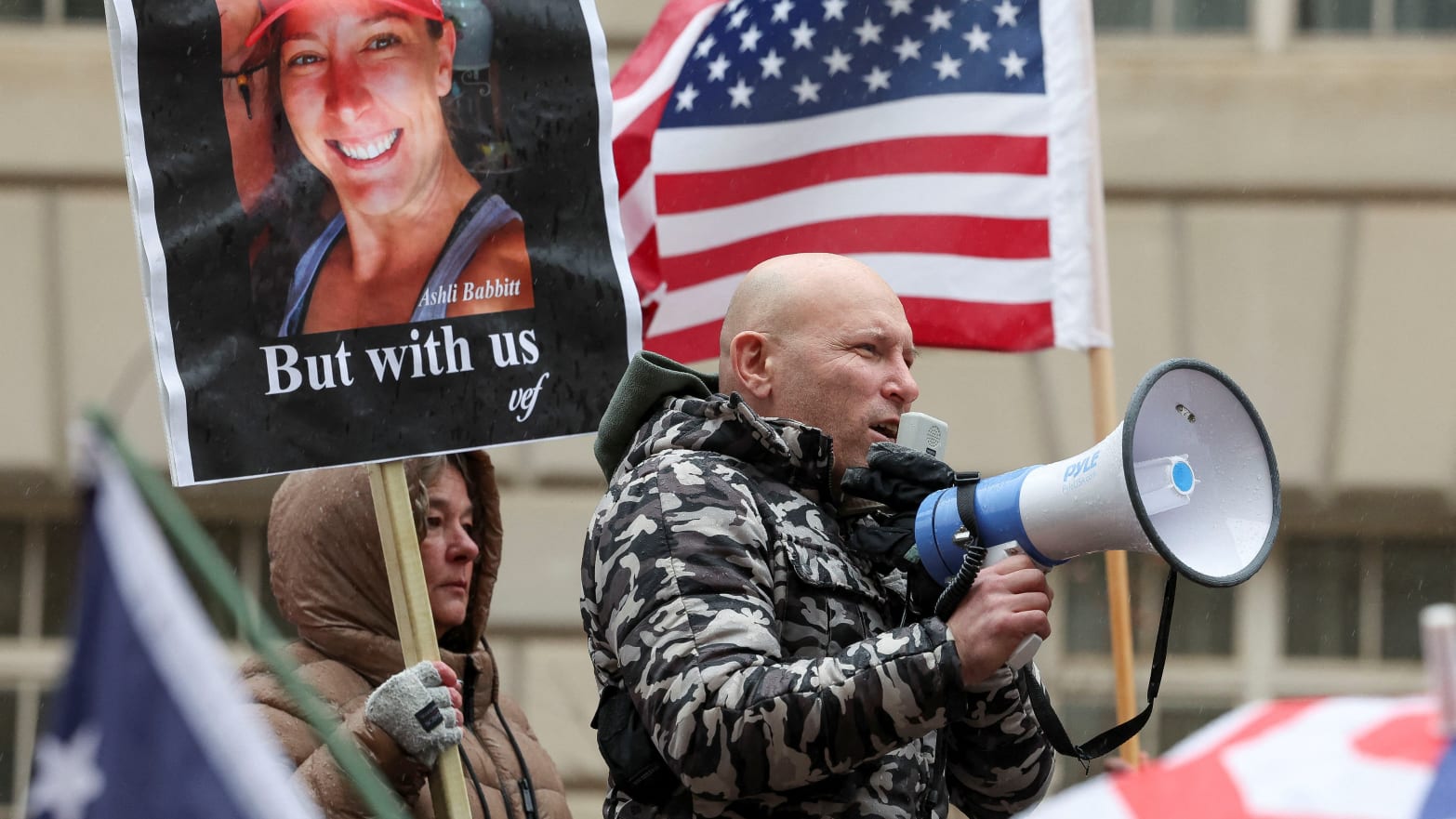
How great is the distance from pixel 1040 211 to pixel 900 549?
252 cm

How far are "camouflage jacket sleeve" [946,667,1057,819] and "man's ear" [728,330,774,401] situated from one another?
594 mm

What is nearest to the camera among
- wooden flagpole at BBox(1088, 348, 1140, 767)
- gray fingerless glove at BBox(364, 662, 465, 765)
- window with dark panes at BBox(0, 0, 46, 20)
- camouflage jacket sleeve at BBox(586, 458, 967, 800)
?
camouflage jacket sleeve at BBox(586, 458, 967, 800)

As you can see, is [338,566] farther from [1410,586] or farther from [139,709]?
[1410,586]

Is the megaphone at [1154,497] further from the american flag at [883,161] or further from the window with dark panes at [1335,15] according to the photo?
the window with dark panes at [1335,15]

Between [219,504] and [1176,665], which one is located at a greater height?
[219,504]

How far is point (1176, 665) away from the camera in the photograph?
8047 mm

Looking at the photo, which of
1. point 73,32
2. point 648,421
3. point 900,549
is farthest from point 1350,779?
→ point 73,32

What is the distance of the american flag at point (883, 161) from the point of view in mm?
5199

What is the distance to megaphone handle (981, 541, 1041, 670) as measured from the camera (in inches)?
104

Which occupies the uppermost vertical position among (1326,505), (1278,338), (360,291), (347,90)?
(347,90)

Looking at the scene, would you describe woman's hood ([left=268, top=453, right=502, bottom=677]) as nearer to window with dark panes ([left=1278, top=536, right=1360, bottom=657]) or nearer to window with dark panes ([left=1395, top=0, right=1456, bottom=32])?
window with dark panes ([left=1278, top=536, right=1360, bottom=657])

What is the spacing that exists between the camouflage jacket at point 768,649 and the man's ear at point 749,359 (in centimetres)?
14

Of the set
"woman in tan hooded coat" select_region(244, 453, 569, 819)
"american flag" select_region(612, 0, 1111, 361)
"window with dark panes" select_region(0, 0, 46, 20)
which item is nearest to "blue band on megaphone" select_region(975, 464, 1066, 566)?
"woman in tan hooded coat" select_region(244, 453, 569, 819)

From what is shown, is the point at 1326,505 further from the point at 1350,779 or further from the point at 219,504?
the point at 1350,779
